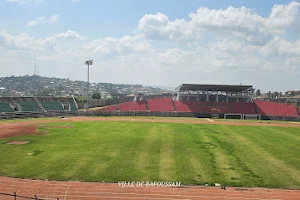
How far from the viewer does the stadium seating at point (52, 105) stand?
3193 inches

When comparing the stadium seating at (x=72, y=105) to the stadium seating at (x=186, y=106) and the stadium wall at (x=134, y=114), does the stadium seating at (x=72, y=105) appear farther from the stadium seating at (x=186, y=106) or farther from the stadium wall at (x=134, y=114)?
the stadium seating at (x=186, y=106)

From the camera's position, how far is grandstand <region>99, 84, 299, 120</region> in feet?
255

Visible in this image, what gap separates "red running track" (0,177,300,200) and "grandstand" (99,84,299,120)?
53.8m

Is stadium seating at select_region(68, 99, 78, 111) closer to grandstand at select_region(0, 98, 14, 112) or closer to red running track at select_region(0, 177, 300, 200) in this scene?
grandstand at select_region(0, 98, 14, 112)

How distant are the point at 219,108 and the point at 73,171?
6383 centimetres

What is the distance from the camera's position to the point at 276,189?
73.5 feet

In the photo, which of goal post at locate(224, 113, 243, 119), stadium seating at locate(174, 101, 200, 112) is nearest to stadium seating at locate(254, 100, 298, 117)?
goal post at locate(224, 113, 243, 119)

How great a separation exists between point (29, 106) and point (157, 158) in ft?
185

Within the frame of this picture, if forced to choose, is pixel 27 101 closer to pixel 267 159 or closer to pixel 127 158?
pixel 127 158

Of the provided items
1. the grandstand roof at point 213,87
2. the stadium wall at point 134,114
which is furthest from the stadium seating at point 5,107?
the grandstand roof at point 213,87

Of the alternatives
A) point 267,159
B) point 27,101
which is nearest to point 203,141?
point 267,159

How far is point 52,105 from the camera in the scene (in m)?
83.6

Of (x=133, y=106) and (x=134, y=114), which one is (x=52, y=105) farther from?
(x=134, y=114)

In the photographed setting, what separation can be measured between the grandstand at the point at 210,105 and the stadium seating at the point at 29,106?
16.2m
